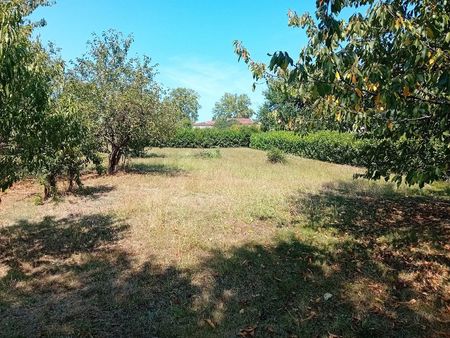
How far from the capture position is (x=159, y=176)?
51.7 ft

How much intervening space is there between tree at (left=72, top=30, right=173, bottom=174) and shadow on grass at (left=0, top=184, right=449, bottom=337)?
25.1ft

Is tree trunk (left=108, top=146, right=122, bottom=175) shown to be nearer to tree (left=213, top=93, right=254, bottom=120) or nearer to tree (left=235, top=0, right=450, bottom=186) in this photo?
tree (left=235, top=0, right=450, bottom=186)

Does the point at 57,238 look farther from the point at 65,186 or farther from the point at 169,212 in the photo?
the point at 65,186

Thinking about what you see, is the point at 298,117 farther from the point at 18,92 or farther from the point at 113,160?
the point at 113,160

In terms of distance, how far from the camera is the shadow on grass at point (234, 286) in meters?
4.23

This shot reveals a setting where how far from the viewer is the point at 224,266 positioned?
5891mm

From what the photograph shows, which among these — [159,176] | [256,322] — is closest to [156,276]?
[256,322]

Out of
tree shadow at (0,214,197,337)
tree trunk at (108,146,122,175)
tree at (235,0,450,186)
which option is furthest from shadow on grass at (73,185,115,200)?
tree at (235,0,450,186)

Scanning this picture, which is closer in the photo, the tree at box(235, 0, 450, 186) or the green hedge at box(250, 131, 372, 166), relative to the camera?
the tree at box(235, 0, 450, 186)

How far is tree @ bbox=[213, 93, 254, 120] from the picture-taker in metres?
123

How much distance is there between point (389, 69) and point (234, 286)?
3.44m

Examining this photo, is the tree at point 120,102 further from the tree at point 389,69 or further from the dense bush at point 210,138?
the dense bush at point 210,138

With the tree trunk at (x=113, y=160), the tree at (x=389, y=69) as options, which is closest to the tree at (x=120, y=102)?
the tree trunk at (x=113, y=160)

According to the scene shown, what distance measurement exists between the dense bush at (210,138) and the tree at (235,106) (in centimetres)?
8112
